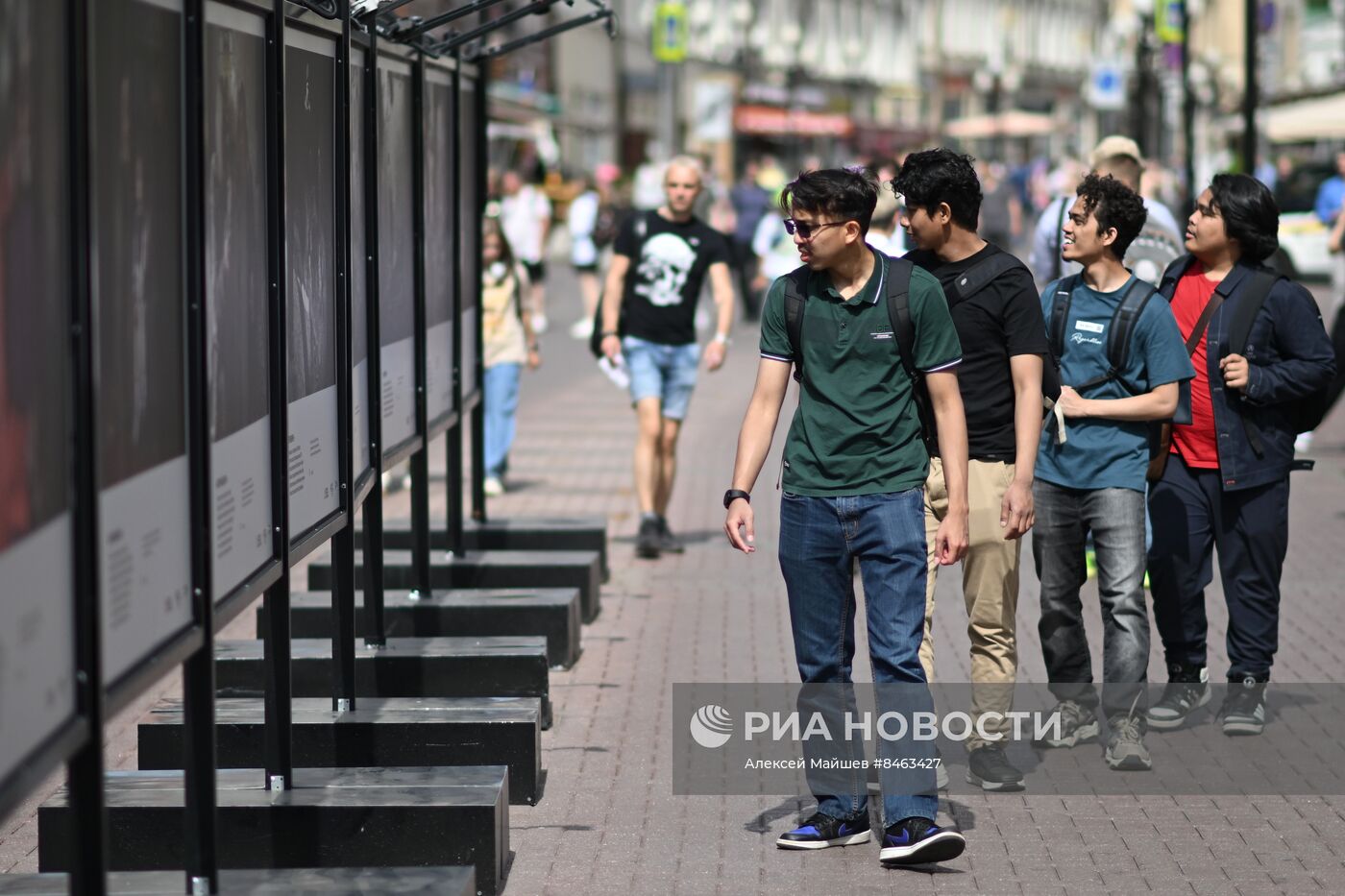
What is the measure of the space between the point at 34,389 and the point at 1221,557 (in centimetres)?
465

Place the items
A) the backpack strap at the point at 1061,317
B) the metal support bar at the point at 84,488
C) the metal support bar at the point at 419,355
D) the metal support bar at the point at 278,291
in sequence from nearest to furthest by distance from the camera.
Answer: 1. the metal support bar at the point at 84,488
2. the metal support bar at the point at 278,291
3. the backpack strap at the point at 1061,317
4. the metal support bar at the point at 419,355

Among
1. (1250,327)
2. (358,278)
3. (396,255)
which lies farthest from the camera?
(396,255)

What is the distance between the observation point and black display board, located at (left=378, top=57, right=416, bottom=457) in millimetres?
6832

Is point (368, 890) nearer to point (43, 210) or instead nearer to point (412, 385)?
point (43, 210)

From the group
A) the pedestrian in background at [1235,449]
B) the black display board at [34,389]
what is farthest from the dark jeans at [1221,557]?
the black display board at [34,389]

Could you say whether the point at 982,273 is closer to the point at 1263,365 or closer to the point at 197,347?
the point at 1263,365

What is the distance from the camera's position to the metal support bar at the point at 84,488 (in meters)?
3.23

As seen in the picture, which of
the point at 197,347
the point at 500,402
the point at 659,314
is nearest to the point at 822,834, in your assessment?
the point at 197,347

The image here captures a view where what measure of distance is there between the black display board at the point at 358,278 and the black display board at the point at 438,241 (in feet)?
3.62

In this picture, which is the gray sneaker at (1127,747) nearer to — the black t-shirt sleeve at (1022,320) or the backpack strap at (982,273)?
the black t-shirt sleeve at (1022,320)

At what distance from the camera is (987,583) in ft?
20.2

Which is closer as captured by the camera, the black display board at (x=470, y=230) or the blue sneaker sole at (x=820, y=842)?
the blue sneaker sole at (x=820, y=842)

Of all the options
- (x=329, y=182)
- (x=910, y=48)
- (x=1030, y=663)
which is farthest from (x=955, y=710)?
(x=910, y=48)

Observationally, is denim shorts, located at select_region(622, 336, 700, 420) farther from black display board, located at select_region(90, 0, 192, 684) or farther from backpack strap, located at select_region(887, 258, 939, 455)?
black display board, located at select_region(90, 0, 192, 684)
